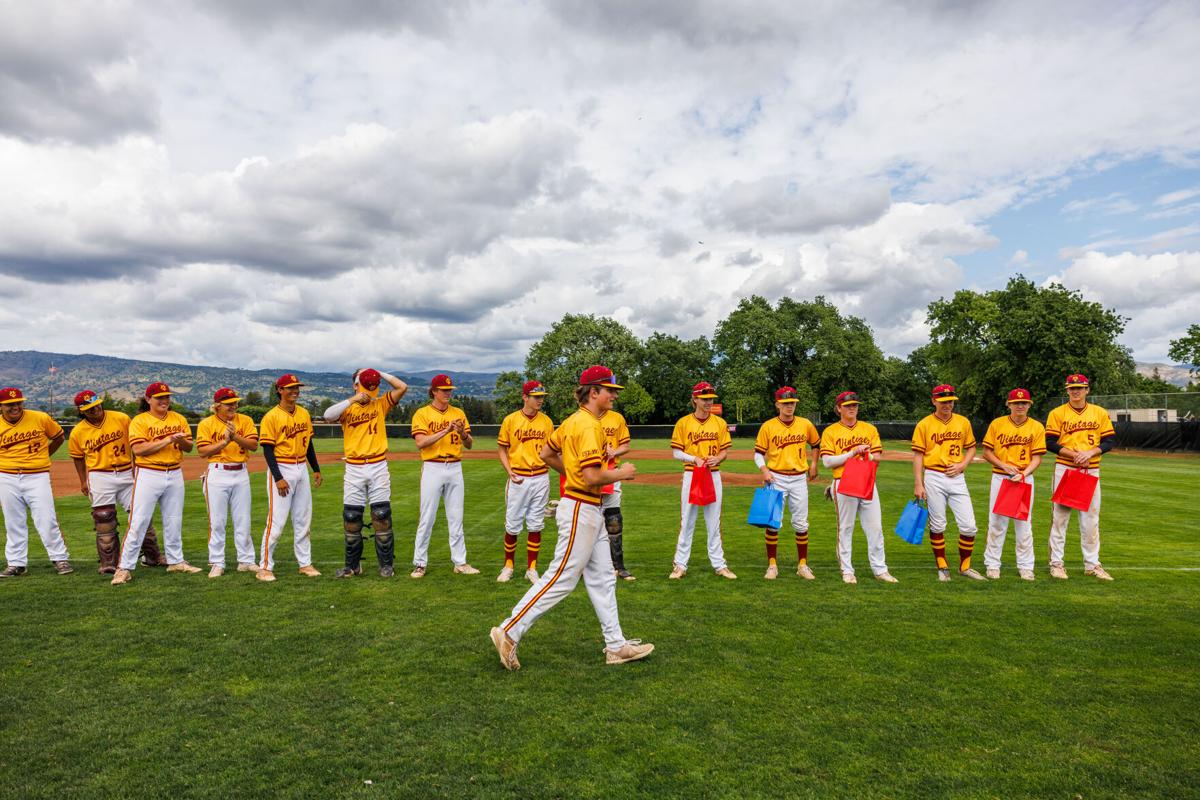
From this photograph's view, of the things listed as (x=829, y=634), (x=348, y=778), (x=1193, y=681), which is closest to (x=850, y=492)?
(x=829, y=634)

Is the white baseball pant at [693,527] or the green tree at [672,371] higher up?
the green tree at [672,371]

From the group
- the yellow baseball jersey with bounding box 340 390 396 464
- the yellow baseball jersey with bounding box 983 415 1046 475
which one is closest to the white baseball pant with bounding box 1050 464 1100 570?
the yellow baseball jersey with bounding box 983 415 1046 475

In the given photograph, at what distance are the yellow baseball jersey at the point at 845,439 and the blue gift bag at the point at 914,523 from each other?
30.2 inches

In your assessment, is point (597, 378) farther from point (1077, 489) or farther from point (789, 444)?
point (1077, 489)

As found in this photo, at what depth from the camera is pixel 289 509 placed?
26.7ft

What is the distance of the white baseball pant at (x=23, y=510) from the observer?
822 centimetres

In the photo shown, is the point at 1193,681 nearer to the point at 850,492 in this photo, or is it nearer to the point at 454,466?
the point at 850,492

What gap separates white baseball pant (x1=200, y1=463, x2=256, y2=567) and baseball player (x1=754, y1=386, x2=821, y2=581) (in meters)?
6.19

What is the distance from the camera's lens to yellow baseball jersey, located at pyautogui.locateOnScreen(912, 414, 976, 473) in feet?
26.8

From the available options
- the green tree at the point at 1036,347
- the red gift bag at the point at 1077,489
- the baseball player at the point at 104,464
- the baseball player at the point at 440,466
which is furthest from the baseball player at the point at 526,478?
the green tree at the point at 1036,347

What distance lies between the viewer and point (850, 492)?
7.86 meters

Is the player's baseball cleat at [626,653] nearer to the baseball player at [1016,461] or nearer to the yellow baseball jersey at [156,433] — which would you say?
the baseball player at [1016,461]

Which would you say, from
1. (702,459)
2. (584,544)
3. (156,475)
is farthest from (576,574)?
(156,475)

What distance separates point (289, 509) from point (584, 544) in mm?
4583
